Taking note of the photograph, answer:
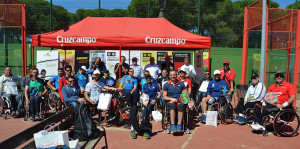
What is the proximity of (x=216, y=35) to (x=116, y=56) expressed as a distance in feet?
24.5

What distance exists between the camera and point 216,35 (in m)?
15.4

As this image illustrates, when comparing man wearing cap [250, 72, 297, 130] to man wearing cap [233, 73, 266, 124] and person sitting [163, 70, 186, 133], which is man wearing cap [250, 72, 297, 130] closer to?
man wearing cap [233, 73, 266, 124]

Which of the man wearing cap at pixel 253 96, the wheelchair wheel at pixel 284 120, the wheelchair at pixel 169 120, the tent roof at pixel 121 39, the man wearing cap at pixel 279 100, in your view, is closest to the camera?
the wheelchair wheel at pixel 284 120

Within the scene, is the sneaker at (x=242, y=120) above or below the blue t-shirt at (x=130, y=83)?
below

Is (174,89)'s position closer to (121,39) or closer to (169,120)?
(169,120)

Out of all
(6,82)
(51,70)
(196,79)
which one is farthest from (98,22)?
(51,70)

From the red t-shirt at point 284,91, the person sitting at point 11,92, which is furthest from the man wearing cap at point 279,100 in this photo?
the person sitting at point 11,92

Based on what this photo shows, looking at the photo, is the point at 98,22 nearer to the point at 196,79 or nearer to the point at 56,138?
the point at 196,79

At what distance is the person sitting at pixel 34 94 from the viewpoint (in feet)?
19.5

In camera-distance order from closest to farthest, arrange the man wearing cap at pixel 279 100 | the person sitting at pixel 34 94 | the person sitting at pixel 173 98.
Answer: the man wearing cap at pixel 279 100 < the person sitting at pixel 173 98 < the person sitting at pixel 34 94

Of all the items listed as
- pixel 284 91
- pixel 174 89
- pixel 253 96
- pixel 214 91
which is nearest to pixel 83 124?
pixel 174 89

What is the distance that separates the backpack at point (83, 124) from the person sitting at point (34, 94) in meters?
2.52

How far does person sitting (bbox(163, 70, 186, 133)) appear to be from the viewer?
5055 mm

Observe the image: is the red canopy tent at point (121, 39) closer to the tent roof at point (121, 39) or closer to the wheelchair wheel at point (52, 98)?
the tent roof at point (121, 39)
